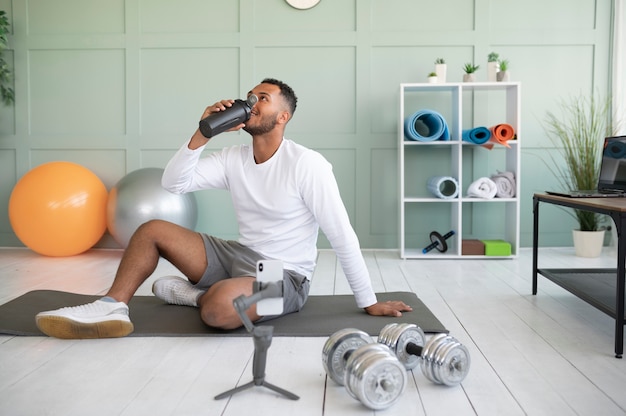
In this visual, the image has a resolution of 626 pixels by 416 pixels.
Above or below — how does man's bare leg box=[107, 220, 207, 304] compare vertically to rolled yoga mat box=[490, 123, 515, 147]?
below

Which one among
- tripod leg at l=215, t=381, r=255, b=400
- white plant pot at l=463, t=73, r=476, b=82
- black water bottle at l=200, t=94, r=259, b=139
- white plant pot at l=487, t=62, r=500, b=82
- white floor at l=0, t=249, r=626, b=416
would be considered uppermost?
white plant pot at l=487, t=62, r=500, b=82

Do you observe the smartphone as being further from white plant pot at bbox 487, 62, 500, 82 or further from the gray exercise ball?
white plant pot at bbox 487, 62, 500, 82

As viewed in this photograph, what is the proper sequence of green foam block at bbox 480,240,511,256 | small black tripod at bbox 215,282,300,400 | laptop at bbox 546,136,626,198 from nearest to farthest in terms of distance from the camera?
small black tripod at bbox 215,282,300,400 → laptop at bbox 546,136,626,198 → green foam block at bbox 480,240,511,256

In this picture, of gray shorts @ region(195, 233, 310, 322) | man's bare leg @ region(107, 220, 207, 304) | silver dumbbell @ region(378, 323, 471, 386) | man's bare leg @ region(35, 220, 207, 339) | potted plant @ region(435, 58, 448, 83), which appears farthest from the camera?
potted plant @ region(435, 58, 448, 83)

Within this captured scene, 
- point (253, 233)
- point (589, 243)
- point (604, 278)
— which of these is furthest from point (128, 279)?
point (589, 243)

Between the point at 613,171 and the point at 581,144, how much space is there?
161 centimetres

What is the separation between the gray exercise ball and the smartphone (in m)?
2.78

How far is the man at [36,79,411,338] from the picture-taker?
242cm

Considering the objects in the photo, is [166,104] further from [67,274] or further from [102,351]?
[102,351]

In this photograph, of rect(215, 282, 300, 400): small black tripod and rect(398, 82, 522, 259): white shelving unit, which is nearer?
rect(215, 282, 300, 400): small black tripod

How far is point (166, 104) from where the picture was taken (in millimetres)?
4977

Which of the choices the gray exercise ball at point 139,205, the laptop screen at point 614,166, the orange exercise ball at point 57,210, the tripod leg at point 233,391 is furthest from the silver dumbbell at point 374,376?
the orange exercise ball at point 57,210

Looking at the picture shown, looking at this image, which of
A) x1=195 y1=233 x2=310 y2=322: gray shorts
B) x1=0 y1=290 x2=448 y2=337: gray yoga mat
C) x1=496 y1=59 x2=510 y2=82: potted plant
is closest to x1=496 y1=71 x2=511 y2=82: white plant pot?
x1=496 y1=59 x2=510 y2=82: potted plant

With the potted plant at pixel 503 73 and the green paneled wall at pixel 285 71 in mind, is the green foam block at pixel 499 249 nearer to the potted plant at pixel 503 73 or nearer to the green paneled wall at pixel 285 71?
the green paneled wall at pixel 285 71
